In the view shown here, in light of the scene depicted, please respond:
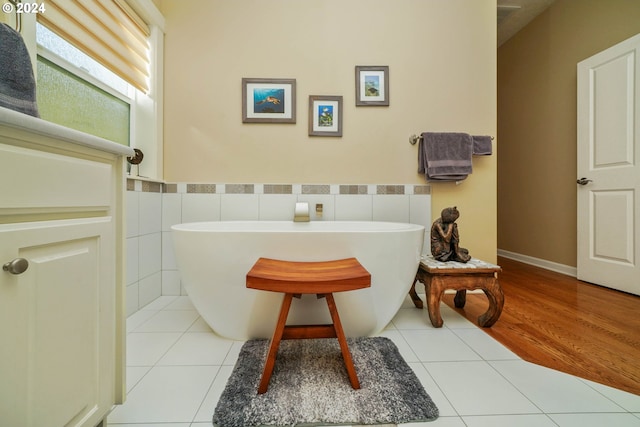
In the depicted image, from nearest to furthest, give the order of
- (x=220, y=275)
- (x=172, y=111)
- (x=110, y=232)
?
(x=110, y=232) < (x=220, y=275) < (x=172, y=111)

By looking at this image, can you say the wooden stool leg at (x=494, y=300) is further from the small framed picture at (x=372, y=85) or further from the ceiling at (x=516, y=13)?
the ceiling at (x=516, y=13)

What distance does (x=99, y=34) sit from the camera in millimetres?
1398

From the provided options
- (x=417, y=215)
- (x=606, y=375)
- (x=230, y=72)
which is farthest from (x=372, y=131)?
(x=606, y=375)

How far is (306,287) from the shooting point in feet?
3.07

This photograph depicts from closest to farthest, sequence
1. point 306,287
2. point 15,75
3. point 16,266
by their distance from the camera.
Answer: point 16,266
point 15,75
point 306,287

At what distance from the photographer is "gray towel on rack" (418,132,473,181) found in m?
→ 1.92

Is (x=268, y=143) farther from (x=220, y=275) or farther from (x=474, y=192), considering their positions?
(x=474, y=192)

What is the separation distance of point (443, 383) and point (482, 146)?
1.67 meters

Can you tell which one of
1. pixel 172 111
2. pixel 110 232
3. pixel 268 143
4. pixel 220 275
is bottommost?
pixel 220 275

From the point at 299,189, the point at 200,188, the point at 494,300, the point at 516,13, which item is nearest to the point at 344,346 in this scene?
→ the point at 494,300

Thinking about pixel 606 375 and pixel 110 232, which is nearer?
pixel 110 232

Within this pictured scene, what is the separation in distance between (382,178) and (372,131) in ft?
1.20

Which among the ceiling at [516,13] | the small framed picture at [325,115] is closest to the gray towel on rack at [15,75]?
the small framed picture at [325,115]

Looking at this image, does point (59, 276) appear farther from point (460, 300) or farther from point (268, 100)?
point (460, 300)
